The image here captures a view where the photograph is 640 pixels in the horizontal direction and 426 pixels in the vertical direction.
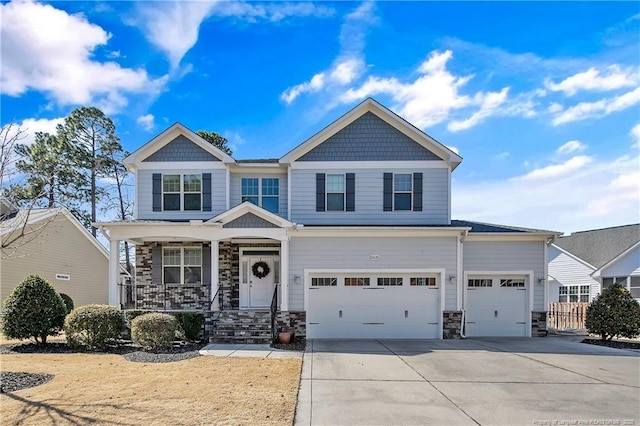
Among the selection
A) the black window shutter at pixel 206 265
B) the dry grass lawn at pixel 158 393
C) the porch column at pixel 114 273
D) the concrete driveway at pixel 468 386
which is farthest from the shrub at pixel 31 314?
the concrete driveway at pixel 468 386

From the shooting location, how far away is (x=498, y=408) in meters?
6.21

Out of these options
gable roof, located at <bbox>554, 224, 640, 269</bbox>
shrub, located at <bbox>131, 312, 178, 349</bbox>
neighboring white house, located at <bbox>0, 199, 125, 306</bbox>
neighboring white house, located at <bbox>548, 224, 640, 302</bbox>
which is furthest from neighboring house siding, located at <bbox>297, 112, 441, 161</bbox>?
neighboring white house, located at <bbox>548, 224, 640, 302</bbox>

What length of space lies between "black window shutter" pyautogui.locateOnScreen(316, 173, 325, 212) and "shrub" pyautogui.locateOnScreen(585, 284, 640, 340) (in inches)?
382

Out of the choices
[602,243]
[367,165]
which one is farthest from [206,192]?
[602,243]

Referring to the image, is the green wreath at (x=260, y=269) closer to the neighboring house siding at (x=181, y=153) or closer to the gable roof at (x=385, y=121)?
the gable roof at (x=385, y=121)

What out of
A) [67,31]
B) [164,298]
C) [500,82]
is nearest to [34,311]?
[164,298]

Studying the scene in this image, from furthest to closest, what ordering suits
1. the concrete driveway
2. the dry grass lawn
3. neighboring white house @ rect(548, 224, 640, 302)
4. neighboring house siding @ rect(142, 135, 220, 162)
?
neighboring white house @ rect(548, 224, 640, 302) < neighboring house siding @ rect(142, 135, 220, 162) < the concrete driveway < the dry grass lawn

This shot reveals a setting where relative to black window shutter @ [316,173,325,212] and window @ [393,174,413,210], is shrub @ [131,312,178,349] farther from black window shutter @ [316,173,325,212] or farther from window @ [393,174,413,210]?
window @ [393,174,413,210]

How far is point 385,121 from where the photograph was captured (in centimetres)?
1483

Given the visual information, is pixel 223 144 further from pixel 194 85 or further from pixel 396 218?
pixel 396 218

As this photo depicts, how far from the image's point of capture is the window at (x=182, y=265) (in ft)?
48.2

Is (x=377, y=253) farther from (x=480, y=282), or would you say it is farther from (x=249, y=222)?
(x=249, y=222)

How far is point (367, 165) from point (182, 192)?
690cm

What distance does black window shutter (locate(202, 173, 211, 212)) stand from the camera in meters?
14.7
